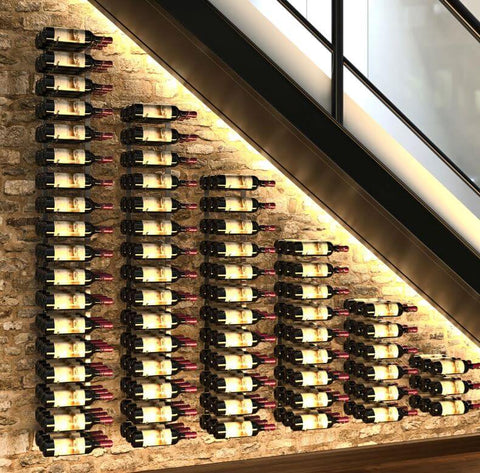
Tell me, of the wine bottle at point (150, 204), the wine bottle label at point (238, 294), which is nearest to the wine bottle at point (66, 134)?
the wine bottle at point (150, 204)

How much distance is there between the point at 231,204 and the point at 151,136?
67 centimetres

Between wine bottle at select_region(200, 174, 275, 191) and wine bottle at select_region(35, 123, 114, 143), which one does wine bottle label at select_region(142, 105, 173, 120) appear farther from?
wine bottle at select_region(200, 174, 275, 191)

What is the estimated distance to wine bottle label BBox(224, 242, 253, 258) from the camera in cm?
609

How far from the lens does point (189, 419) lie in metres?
6.25

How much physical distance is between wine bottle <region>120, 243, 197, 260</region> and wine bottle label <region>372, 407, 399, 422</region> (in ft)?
5.77

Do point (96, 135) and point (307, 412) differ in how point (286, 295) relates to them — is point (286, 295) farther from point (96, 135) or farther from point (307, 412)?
point (96, 135)

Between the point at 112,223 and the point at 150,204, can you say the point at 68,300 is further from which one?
the point at 150,204

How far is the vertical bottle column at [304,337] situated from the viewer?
6.29 metres

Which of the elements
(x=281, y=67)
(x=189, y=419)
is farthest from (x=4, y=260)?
(x=281, y=67)

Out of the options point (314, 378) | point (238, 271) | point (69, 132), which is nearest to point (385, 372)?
point (314, 378)

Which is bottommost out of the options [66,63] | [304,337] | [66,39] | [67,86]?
[304,337]

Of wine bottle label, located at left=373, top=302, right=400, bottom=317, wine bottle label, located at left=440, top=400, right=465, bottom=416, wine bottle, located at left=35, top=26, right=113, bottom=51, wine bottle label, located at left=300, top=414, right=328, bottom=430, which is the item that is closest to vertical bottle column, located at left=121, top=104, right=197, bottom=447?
wine bottle, located at left=35, top=26, right=113, bottom=51

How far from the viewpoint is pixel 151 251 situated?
5.86 meters

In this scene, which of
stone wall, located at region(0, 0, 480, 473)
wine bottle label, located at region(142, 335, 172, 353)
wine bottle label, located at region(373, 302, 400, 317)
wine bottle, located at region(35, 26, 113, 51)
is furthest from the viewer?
wine bottle label, located at region(373, 302, 400, 317)
